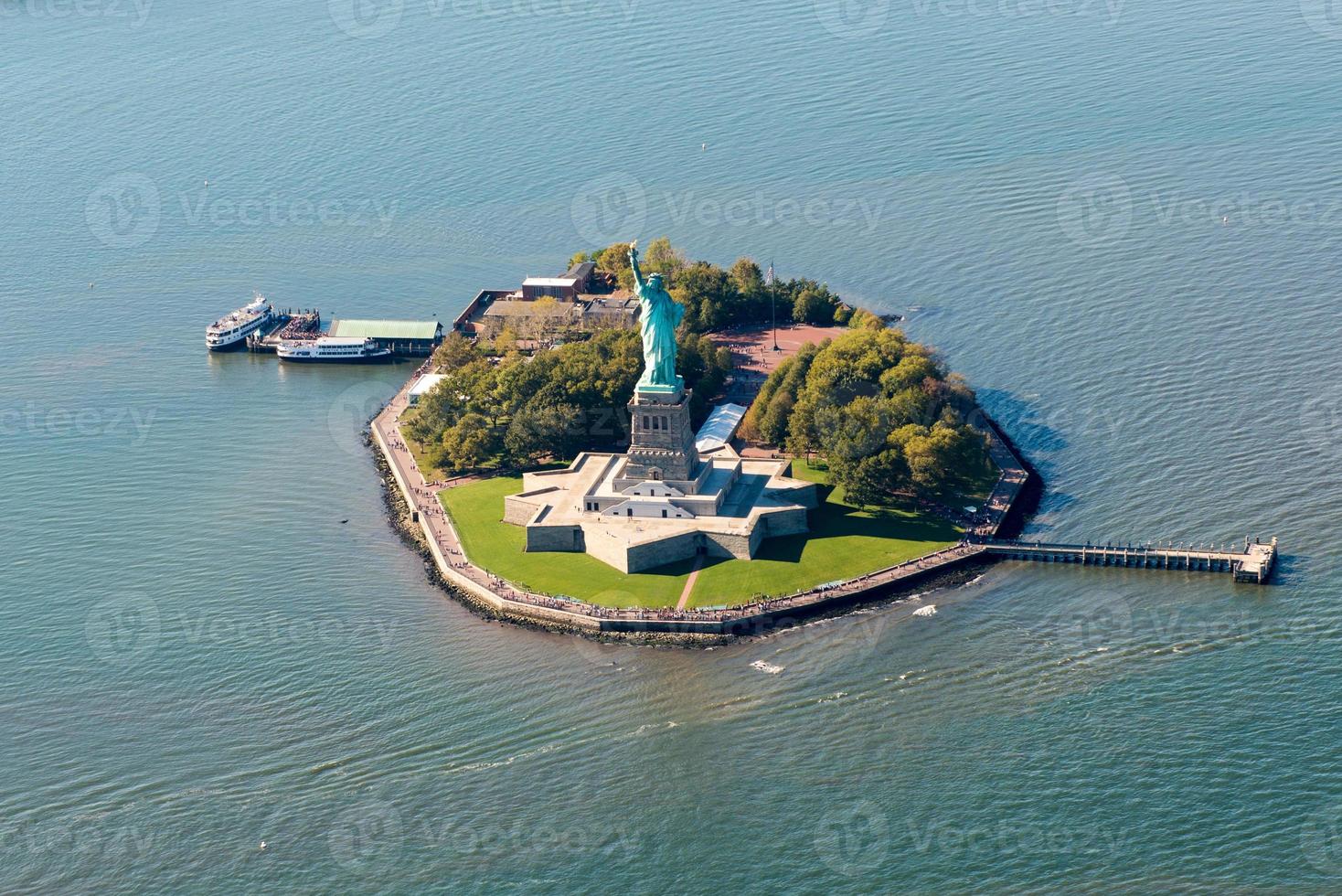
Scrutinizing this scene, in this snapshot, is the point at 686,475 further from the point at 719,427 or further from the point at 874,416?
the point at 719,427

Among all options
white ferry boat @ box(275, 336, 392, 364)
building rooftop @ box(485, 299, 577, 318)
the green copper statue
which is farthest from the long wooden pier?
white ferry boat @ box(275, 336, 392, 364)

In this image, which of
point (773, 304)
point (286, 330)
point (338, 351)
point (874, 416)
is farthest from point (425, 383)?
point (874, 416)

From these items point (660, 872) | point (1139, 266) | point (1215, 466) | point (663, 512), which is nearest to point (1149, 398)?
point (1215, 466)

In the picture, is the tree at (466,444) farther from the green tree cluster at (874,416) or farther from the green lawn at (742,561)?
the green tree cluster at (874,416)

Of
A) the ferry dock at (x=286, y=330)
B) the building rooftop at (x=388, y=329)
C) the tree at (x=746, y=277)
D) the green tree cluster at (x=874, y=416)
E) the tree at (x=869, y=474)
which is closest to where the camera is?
the tree at (x=869, y=474)

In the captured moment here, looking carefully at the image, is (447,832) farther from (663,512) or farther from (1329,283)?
(1329,283)

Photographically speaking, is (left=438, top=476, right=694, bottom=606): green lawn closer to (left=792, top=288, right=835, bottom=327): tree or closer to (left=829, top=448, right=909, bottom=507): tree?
(left=829, top=448, right=909, bottom=507): tree

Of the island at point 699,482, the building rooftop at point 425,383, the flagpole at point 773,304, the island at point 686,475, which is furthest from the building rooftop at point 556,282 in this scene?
the flagpole at point 773,304
